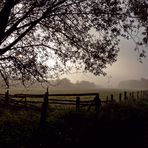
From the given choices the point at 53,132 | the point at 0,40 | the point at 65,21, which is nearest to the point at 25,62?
the point at 0,40

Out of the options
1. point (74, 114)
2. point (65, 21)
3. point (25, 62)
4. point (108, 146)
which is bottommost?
point (108, 146)

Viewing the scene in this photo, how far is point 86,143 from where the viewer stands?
29.3ft

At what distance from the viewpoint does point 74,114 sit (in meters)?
11.3

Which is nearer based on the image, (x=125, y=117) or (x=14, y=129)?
(x=14, y=129)

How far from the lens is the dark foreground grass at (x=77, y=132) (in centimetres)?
848

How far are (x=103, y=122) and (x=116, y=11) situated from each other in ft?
16.5

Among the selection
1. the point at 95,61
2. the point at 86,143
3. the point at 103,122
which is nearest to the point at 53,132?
the point at 86,143

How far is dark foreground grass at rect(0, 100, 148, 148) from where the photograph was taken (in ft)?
27.8

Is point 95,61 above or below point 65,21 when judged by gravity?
below

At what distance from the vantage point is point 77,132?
950cm

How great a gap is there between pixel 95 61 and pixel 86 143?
505 centimetres

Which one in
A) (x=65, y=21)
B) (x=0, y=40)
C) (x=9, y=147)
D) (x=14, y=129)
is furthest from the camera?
(x=65, y=21)

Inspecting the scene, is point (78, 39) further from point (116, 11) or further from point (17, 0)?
point (17, 0)

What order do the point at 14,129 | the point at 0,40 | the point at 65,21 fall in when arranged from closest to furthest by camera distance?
the point at 14,129
the point at 0,40
the point at 65,21
